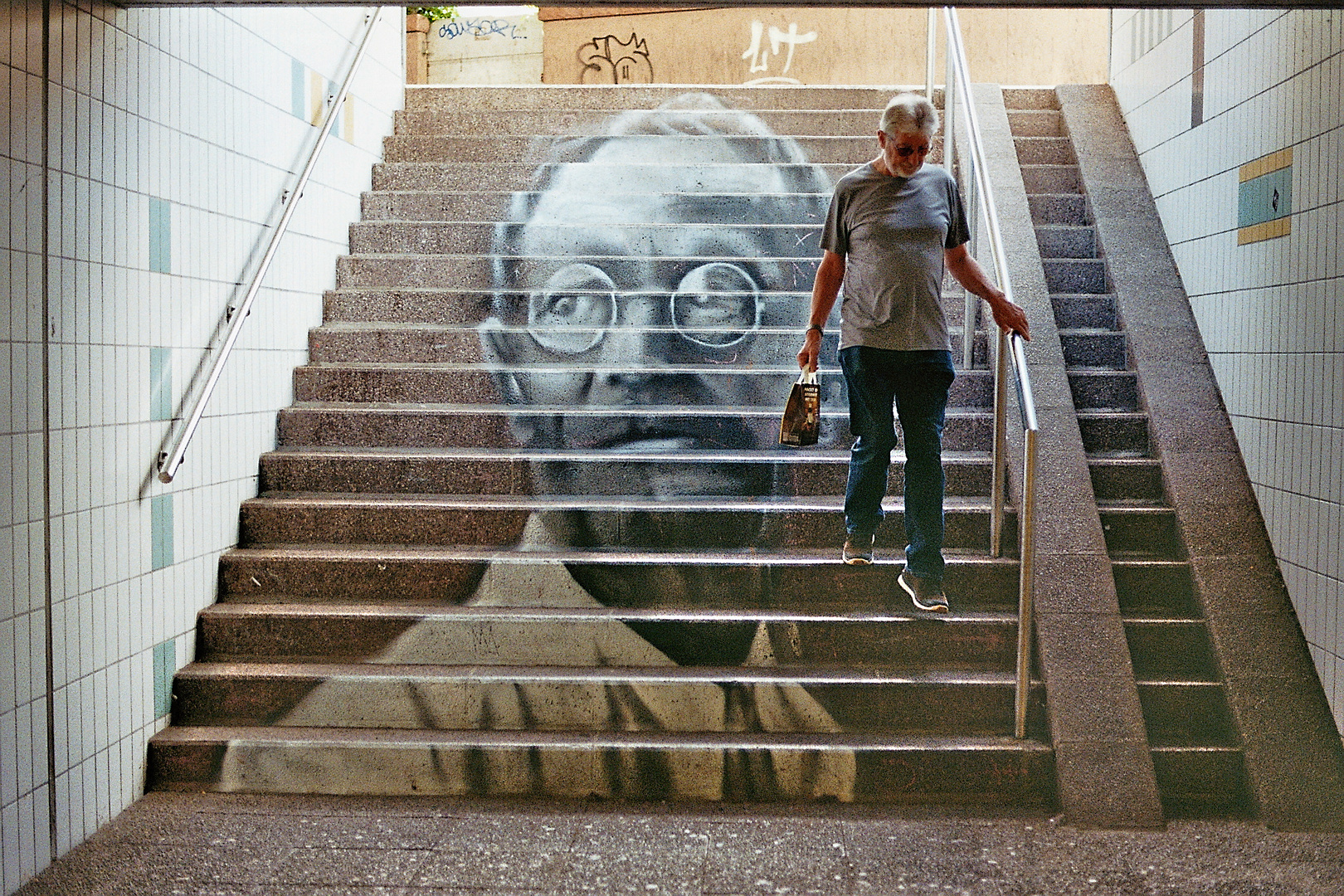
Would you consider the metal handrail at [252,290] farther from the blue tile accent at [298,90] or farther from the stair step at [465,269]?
the stair step at [465,269]

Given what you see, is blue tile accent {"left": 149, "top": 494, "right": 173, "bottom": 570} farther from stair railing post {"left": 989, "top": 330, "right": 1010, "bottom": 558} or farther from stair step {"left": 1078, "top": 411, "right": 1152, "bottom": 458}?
stair step {"left": 1078, "top": 411, "right": 1152, "bottom": 458}

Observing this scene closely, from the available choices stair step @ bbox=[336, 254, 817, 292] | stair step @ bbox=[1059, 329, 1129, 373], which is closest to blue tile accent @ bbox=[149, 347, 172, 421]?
stair step @ bbox=[336, 254, 817, 292]

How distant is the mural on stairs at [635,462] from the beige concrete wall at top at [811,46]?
3.07 metres

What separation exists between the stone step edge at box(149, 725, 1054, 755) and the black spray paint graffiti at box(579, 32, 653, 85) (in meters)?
7.35

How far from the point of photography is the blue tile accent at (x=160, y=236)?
4.01m

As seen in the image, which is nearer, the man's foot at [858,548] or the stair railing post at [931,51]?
the man's foot at [858,548]

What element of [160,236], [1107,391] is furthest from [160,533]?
[1107,391]

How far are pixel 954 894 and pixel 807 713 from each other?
0.96m

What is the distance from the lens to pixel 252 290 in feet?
15.3

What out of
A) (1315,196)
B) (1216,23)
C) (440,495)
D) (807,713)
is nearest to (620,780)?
(807,713)

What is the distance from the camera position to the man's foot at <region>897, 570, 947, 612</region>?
418 cm

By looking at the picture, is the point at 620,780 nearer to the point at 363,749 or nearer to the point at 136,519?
the point at 363,749

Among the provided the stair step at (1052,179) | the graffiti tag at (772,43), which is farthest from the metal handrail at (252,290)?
the graffiti tag at (772,43)

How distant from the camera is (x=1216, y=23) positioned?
5.08 metres
